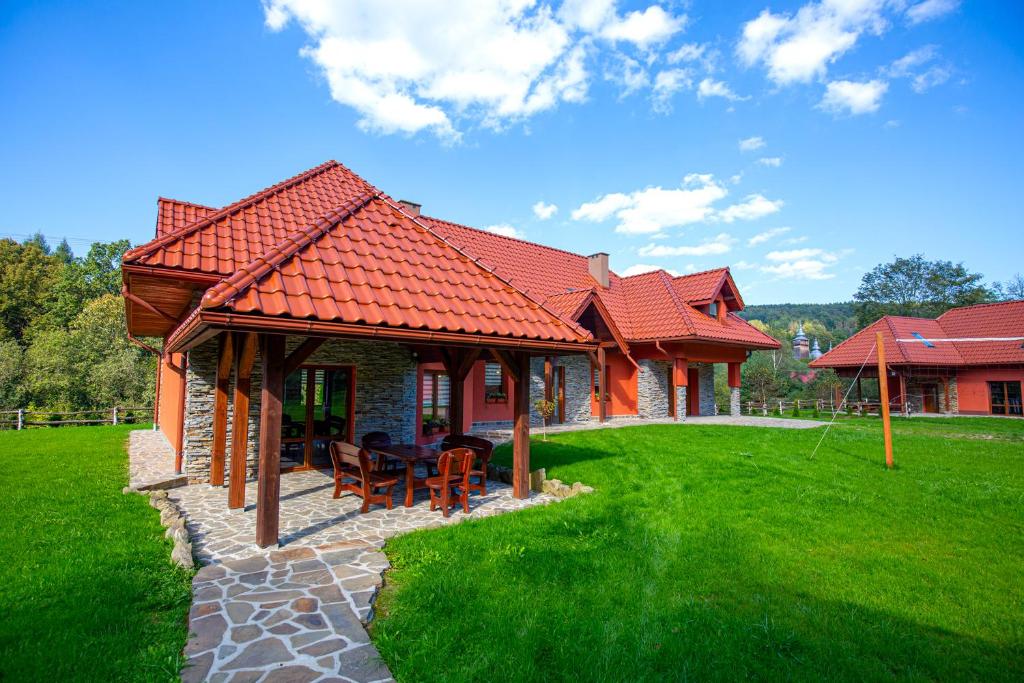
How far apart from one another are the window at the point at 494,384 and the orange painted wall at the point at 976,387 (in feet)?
81.2

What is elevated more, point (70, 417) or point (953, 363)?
point (953, 363)

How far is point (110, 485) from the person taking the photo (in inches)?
313

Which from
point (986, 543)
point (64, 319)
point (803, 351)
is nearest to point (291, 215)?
point (986, 543)

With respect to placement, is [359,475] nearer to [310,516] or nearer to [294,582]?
[310,516]

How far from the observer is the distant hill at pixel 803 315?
270 ft

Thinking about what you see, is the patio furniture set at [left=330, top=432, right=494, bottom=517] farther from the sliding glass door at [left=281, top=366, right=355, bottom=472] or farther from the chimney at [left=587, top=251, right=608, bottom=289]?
the chimney at [left=587, top=251, right=608, bottom=289]

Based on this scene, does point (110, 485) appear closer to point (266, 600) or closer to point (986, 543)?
point (266, 600)

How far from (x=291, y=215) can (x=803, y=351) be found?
80439 mm

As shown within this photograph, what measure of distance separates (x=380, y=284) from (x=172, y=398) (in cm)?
1008

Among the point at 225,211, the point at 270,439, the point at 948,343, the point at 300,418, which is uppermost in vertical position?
the point at 225,211

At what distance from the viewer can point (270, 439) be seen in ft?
17.2

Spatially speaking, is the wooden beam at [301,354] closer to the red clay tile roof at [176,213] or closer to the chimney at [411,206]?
the red clay tile roof at [176,213]

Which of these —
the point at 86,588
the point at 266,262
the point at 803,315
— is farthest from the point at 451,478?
the point at 803,315

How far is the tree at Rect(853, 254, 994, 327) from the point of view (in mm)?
44438
